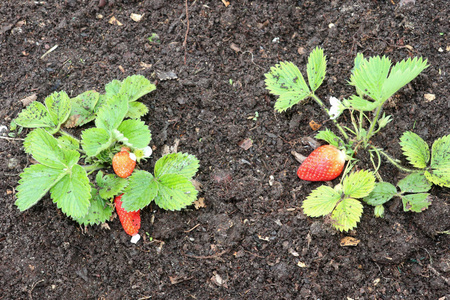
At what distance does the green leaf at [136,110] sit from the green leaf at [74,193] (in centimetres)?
43

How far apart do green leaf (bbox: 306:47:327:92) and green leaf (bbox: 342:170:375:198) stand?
49 cm

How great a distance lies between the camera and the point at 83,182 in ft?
5.93

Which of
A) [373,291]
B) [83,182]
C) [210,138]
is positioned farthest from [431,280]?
[83,182]

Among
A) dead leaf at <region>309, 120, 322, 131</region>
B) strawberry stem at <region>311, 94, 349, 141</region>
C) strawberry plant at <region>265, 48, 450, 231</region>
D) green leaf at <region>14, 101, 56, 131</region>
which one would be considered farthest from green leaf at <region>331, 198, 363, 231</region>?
green leaf at <region>14, 101, 56, 131</region>

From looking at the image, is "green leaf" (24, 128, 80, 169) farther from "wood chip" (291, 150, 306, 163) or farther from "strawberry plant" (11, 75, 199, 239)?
"wood chip" (291, 150, 306, 163)

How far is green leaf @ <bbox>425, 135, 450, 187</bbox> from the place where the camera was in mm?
1941

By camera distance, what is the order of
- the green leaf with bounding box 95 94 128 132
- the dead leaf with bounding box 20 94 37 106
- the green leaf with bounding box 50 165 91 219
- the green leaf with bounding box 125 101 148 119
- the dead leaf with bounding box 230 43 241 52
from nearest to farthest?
the green leaf with bounding box 50 165 91 219
the green leaf with bounding box 95 94 128 132
the green leaf with bounding box 125 101 148 119
the dead leaf with bounding box 20 94 37 106
the dead leaf with bounding box 230 43 241 52

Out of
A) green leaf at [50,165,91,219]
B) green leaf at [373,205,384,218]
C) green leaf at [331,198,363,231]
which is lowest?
green leaf at [373,205,384,218]

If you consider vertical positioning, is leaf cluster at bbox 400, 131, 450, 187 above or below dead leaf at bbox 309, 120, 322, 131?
above

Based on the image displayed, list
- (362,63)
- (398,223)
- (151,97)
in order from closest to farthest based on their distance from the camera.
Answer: (398,223) < (362,63) < (151,97)

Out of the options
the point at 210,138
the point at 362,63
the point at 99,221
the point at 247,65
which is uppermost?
the point at 362,63

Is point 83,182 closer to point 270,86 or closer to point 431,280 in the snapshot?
point 270,86

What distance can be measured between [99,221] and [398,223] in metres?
1.41

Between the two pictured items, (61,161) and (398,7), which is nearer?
(61,161)
